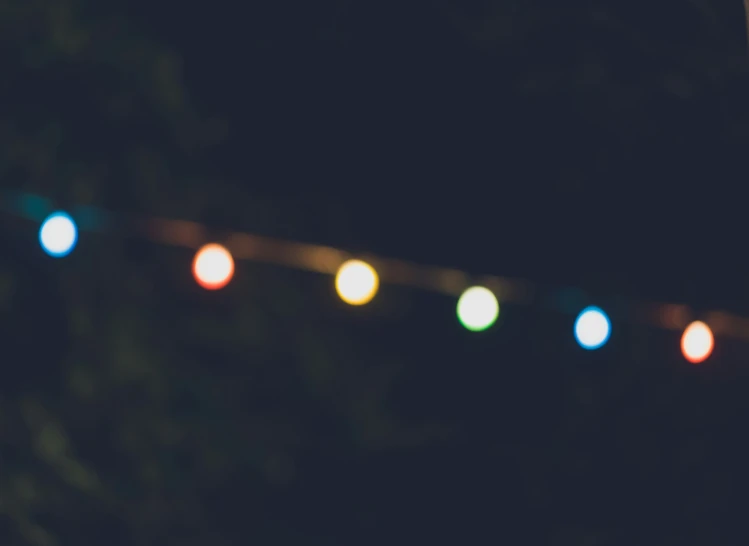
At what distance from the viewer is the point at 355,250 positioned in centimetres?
128

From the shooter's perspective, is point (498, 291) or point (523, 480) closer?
point (498, 291)

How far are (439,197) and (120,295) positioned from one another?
531 mm

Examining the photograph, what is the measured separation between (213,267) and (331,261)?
0.18 metres

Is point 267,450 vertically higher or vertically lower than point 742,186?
lower

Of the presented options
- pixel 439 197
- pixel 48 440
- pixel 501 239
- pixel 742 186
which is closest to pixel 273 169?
pixel 439 197

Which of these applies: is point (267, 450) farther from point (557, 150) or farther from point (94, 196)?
point (557, 150)

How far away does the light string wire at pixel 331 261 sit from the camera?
1194 millimetres

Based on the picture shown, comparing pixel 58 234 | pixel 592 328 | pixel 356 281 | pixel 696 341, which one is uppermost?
pixel 696 341

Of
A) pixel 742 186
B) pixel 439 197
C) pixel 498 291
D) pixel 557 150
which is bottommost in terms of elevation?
pixel 498 291

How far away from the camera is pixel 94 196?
126 centimetres

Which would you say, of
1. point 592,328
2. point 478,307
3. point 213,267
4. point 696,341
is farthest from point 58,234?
point 696,341

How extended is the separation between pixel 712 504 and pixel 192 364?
0.90m

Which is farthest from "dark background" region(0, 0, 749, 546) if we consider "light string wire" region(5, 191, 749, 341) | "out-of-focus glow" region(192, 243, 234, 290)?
"out-of-focus glow" region(192, 243, 234, 290)

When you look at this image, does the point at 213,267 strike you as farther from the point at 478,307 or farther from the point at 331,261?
the point at 478,307
